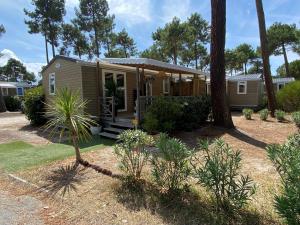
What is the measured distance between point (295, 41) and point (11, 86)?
34.4m

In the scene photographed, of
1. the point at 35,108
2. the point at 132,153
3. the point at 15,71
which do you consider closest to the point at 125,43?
the point at 35,108

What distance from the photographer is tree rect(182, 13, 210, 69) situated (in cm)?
2826

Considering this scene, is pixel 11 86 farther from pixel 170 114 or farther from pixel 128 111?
pixel 170 114

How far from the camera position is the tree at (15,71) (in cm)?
5806

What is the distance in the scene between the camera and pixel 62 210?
156 inches

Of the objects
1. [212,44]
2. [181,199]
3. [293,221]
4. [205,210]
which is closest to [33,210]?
[181,199]

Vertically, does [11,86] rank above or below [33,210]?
above

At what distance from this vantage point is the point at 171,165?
13.0ft

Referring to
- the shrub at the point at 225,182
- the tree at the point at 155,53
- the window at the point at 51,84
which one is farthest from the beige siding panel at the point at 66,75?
the tree at the point at 155,53

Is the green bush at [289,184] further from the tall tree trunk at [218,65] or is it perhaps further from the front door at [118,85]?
the front door at [118,85]

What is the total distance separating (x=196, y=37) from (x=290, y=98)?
16881 millimetres

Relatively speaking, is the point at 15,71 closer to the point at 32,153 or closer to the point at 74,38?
the point at 74,38

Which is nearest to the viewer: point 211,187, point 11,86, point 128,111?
point 211,187

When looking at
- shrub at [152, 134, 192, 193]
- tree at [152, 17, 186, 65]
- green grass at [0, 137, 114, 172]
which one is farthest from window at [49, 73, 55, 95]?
tree at [152, 17, 186, 65]
